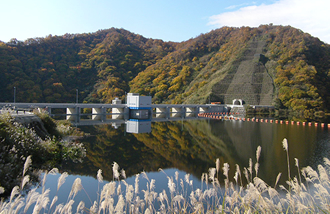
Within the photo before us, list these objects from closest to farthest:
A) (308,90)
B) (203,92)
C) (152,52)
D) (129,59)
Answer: (308,90) < (203,92) < (129,59) < (152,52)

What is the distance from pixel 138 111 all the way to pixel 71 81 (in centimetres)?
3346

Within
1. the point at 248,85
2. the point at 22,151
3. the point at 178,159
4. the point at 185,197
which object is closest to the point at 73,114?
the point at 178,159

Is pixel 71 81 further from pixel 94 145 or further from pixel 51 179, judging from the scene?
pixel 51 179

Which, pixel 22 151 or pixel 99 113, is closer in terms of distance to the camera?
pixel 22 151

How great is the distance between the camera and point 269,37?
87.2m

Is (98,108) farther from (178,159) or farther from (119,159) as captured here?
(178,159)

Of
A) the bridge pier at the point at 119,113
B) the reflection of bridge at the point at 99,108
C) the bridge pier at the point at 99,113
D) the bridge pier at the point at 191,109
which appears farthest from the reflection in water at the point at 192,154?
the bridge pier at the point at 191,109

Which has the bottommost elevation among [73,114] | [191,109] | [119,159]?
[119,159]

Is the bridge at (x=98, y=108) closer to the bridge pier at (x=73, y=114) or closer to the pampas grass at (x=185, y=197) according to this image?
the bridge pier at (x=73, y=114)

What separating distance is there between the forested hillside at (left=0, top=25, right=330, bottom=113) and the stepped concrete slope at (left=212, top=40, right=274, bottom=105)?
0.61ft

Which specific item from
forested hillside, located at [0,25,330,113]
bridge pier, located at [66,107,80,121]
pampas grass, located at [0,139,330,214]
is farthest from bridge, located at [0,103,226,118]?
pampas grass, located at [0,139,330,214]

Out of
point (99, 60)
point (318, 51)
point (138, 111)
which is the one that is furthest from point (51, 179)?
point (318, 51)

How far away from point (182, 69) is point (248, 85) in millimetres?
25142

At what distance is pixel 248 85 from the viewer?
67.3 metres
